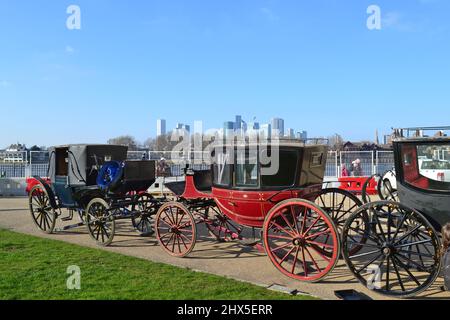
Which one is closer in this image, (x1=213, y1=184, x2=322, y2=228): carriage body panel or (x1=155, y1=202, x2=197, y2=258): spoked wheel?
(x1=213, y1=184, x2=322, y2=228): carriage body panel

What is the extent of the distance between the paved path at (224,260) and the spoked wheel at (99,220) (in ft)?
0.58

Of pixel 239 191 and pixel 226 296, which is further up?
pixel 239 191

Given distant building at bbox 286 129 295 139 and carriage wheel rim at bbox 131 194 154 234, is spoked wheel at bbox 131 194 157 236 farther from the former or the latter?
distant building at bbox 286 129 295 139

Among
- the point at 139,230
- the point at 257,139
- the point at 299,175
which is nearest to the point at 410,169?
the point at 299,175

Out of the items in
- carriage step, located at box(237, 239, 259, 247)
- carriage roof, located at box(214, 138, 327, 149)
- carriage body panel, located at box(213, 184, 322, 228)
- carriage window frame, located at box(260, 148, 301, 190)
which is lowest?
carriage step, located at box(237, 239, 259, 247)

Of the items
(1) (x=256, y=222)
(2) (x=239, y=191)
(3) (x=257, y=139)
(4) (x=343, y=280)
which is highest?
(3) (x=257, y=139)

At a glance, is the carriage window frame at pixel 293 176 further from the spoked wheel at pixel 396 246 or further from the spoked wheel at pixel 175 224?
the spoked wheel at pixel 175 224

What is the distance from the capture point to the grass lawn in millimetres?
5117

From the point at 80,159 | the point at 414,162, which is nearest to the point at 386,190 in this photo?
the point at 414,162

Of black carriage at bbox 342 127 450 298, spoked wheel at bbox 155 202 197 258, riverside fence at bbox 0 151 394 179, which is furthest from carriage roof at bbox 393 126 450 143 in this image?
riverside fence at bbox 0 151 394 179

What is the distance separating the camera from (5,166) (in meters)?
20.7

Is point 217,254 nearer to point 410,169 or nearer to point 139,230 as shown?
point 139,230

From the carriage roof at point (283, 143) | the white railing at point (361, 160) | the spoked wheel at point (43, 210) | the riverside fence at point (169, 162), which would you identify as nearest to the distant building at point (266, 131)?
the carriage roof at point (283, 143)
